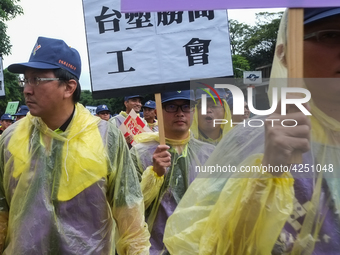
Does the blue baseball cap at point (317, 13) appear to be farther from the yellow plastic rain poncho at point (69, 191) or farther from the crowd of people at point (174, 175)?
the yellow plastic rain poncho at point (69, 191)

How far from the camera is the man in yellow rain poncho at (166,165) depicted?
337cm

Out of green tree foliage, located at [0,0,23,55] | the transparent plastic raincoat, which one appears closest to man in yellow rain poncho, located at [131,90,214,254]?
the transparent plastic raincoat

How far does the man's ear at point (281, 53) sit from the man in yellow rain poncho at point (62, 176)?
1.46 metres

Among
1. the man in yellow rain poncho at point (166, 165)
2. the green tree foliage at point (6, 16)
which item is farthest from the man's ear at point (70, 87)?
the green tree foliage at point (6, 16)

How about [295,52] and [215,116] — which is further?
[215,116]

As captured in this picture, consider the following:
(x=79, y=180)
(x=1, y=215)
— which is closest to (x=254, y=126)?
(x=79, y=180)

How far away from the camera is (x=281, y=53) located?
1.52 m

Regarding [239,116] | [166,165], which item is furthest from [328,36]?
[166,165]

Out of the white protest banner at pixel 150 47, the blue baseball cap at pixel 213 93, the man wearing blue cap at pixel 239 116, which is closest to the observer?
the man wearing blue cap at pixel 239 116

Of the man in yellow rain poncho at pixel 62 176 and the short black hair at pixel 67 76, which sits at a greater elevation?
the short black hair at pixel 67 76

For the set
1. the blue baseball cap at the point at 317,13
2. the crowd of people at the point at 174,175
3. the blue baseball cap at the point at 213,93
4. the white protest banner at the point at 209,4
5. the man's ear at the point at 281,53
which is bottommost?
the crowd of people at the point at 174,175

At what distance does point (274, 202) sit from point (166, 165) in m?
1.86

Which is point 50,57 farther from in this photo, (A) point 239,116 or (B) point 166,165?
(A) point 239,116

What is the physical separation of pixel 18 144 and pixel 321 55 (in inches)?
74.2
